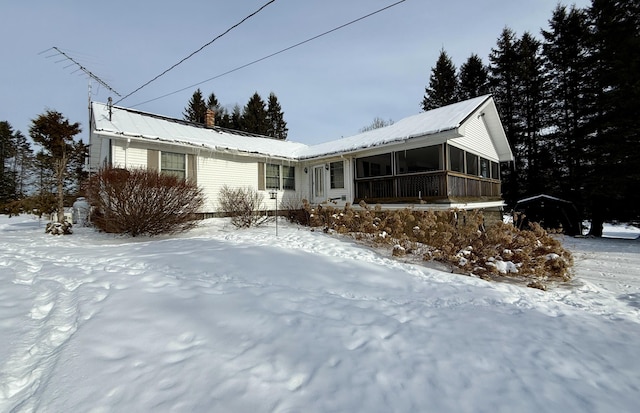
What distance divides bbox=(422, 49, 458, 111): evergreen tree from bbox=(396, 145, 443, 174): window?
14.2 meters

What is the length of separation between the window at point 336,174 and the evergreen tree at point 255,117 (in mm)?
24805

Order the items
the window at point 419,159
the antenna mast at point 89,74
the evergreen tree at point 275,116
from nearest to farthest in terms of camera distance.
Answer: the antenna mast at point 89,74, the window at point 419,159, the evergreen tree at point 275,116

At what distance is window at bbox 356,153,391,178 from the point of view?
13.8 meters

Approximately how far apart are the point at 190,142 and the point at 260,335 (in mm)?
10700

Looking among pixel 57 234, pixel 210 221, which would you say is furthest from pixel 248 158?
pixel 57 234

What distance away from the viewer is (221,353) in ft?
8.16

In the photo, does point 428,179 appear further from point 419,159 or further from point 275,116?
point 275,116

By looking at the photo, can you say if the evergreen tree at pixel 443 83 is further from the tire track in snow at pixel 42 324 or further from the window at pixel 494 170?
the tire track in snow at pixel 42 324

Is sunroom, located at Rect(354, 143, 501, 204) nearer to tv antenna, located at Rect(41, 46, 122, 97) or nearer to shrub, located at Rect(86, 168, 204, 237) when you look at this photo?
A: shrub, located at Rect(86, 168, 204, 237)

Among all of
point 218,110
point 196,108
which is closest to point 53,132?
point 196,108

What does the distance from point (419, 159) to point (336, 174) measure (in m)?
5.39

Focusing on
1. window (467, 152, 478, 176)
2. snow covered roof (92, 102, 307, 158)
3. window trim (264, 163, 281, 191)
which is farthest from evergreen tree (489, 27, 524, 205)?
snow covered roof (92, 102, 307, 158)

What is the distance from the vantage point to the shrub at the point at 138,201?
7.98 metres

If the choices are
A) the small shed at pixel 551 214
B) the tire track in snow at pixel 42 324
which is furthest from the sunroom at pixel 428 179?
the tire track in snow at pixel 42 324
